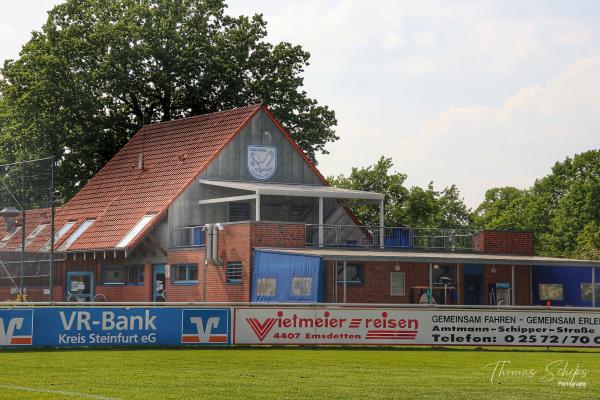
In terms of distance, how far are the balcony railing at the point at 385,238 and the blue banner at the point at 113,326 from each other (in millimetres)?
16627

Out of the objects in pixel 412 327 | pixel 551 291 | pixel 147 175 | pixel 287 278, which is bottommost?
pixel 412 327

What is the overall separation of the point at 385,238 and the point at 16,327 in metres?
25.0

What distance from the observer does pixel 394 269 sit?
→ 48.1 meters

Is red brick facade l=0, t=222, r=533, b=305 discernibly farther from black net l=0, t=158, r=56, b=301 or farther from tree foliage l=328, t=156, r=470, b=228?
tree foliage l=328, t=156, r=470, b=228

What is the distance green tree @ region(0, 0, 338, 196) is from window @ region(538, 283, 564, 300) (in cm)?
1831

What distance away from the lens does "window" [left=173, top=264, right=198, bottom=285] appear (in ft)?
165

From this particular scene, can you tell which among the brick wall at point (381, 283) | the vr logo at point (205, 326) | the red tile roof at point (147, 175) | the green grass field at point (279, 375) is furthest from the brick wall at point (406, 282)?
the green grass field at point (279, 375)

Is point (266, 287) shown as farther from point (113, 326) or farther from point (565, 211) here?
point (565, 211)

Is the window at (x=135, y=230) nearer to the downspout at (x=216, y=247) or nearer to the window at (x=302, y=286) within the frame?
the downspout at (x=216, y=247)

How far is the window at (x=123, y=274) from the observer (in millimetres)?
53247

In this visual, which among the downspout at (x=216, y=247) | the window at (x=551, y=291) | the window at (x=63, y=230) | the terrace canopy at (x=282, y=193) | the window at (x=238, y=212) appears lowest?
the window at (x=551, y=291)

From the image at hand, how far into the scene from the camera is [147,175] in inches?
2249

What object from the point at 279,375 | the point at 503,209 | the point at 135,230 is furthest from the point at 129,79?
the point at 503,209

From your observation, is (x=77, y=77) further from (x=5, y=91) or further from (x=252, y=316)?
(x=252, y=316)
